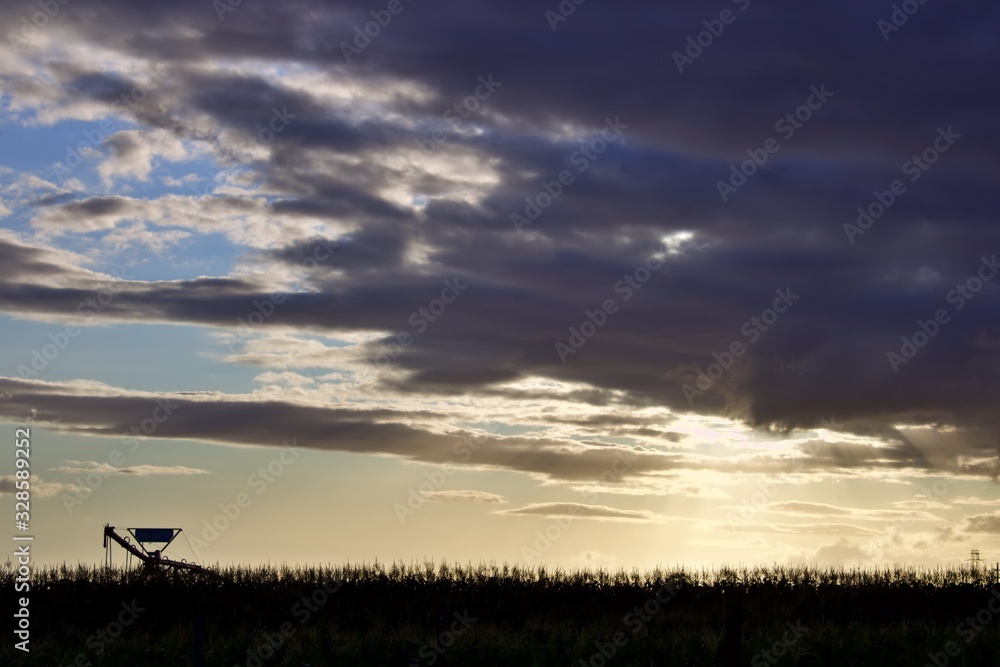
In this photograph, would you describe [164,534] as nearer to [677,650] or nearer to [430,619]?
[430,619]

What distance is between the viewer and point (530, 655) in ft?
70.3

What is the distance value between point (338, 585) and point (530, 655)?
61.5 ft

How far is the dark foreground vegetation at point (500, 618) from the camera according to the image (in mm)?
21828

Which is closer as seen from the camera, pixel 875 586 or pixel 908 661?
pixel 908 661

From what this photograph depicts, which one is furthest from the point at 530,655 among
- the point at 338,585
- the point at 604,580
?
the point at 604,580

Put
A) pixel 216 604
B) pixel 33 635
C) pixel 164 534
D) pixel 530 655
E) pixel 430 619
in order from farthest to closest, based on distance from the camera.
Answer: pixel 164 534, pixel 216 604, pixel 430 619, pixel 33 635, pixel 530 655

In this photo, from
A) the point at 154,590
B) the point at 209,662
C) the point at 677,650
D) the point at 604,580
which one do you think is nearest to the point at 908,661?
the point at 677,650

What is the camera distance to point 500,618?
35.0m

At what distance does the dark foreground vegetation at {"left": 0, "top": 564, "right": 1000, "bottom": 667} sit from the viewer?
21828 millimetres

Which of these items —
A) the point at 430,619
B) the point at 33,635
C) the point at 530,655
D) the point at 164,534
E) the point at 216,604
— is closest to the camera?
the point at 530,655

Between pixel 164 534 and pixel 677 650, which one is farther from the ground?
pixel 164 534

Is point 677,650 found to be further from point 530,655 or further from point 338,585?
point 338,585

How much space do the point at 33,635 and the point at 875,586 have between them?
3104 cm

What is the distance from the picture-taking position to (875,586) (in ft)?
143
